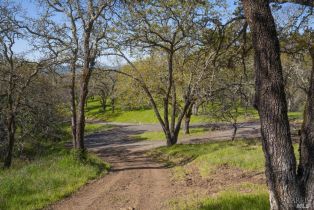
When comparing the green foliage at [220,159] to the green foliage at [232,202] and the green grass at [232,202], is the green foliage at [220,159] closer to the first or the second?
the green grass at [232,202]

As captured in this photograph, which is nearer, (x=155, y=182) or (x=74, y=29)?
(x=155, y=182)

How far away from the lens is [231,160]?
13.9 meters

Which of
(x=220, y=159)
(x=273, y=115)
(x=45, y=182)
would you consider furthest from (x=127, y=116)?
(x=273, y=115)

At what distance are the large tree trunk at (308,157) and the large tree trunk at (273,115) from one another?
0.16 m

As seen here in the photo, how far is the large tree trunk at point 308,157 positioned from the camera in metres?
5.39

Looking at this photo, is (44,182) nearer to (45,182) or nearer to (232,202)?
(45,182)

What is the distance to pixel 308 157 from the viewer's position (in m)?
5.46

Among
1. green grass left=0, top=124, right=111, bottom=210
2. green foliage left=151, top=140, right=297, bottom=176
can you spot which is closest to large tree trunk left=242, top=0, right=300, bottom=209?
green grass left=0, top=124, right=111, bottom=210

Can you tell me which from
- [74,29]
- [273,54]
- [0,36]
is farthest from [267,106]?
[0,36]

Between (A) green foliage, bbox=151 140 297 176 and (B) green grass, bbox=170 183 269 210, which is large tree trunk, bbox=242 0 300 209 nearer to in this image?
(B) green grass, bbox=170 183 269 210

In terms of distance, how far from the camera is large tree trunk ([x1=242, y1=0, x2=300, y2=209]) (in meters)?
5.42

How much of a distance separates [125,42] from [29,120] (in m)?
9.30

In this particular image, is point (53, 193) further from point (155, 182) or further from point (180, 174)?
point (180, 174)

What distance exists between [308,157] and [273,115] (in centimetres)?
82
